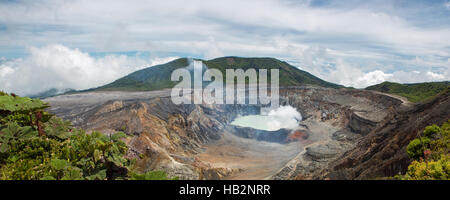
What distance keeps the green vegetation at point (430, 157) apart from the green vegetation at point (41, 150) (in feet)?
43.8

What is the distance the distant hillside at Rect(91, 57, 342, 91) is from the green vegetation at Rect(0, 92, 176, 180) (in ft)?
274

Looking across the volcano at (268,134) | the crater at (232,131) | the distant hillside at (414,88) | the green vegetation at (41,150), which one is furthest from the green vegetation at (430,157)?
the distant hillside at (414,88)

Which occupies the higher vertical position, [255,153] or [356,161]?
[356,161]

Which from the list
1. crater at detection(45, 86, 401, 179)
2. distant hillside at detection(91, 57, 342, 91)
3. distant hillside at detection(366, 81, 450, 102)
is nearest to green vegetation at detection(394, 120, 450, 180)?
crater at detection(45, 86, 401, 179)

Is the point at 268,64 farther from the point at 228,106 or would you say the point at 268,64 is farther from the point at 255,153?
the point at 255,153

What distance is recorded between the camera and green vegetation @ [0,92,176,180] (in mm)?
10123

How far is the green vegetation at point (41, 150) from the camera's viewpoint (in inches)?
399

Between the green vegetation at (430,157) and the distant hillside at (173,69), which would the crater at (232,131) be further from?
the distant hillside at (173,69)

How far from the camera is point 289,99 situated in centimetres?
9075

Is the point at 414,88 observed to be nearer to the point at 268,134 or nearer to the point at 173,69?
the point at 268,134

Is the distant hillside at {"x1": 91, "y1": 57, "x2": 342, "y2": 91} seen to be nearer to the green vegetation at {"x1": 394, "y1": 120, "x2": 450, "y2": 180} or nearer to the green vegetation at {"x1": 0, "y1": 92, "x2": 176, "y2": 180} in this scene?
the green vegetation at {"x1": 0, "y1": 92, "x2": 176, "y2": 180}
